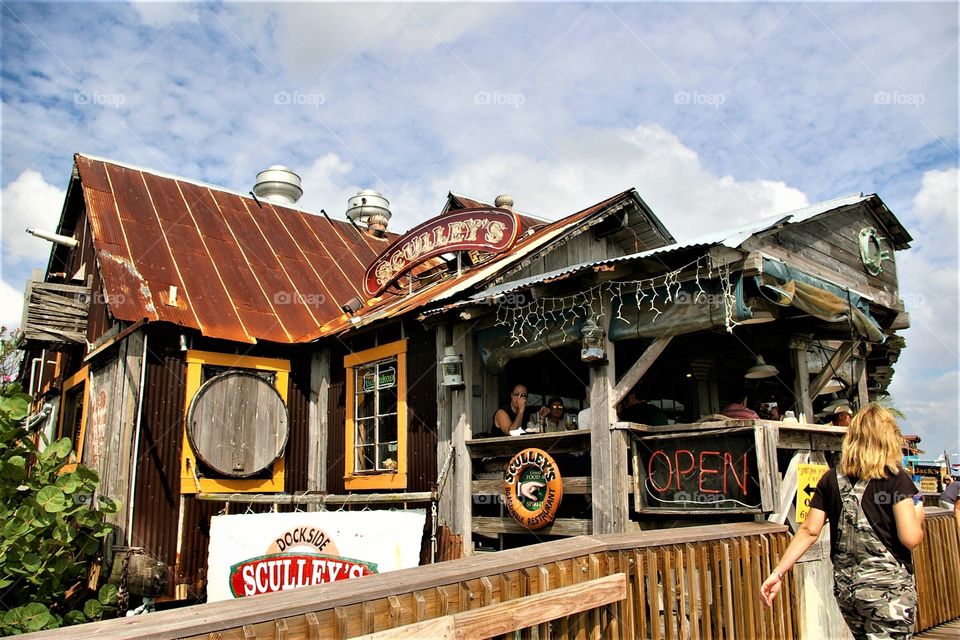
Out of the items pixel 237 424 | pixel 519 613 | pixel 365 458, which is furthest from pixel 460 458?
pixel 519 613

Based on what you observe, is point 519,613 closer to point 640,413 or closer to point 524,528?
point 524,528

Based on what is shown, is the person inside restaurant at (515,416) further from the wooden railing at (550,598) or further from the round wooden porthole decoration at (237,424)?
the round wooden porthole decoration at (237,424)

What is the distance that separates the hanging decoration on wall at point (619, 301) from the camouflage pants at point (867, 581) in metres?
2.93

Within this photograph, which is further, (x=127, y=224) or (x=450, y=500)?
(x=127, y=224)

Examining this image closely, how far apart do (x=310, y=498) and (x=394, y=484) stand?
4.19 ft

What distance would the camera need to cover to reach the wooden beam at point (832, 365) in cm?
948

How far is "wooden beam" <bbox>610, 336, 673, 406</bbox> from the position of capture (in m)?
7.63

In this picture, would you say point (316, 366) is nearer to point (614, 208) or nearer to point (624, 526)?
point (614, 208)

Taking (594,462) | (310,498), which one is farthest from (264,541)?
(594,462)

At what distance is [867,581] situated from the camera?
386 cm

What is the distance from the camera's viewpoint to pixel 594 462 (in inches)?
308

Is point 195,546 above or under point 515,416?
under

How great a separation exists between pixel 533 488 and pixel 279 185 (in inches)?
495

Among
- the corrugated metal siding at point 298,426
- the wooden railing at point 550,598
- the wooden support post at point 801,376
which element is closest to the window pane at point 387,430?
the corrugated metal siding at point 298,426
